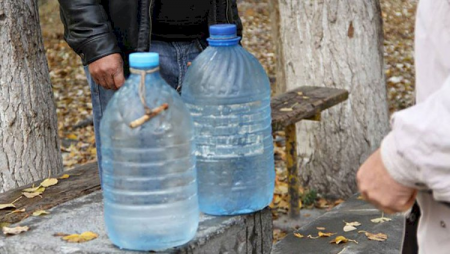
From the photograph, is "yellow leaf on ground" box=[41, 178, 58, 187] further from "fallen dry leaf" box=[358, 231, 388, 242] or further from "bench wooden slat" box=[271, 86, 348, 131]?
"fallen dry leaf" box=[358, 231, 388, 242]

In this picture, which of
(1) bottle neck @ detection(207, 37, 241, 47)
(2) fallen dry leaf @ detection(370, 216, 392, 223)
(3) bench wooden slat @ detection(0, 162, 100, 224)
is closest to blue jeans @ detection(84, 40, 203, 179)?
(3) bench wooden slat @ detection(0, 162, 100, 224)

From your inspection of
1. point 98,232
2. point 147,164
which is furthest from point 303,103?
point 147,164

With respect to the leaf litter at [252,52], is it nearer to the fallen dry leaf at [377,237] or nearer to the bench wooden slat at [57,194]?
the fallen dry leaf at [377,237]

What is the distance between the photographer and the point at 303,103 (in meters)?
5.49

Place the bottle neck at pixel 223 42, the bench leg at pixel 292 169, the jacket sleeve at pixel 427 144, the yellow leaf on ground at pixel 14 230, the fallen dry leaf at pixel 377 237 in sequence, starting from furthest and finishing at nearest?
the bench leg at pixel 292 169
the fallen dry leaf at pixel 377 237
the bottle neck at pixel 223 42
the yellow leaf on ground at pixel 14 230
the jacket sleeve at pixel 427 144

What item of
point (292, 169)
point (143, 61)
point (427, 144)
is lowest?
point (292, 169)

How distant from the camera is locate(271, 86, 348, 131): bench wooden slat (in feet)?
17.0

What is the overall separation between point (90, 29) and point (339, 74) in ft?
10.5

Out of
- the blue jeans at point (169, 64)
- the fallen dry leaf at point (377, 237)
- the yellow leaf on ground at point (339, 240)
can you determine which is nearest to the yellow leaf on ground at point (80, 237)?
the blue jeans at point (169, 64)

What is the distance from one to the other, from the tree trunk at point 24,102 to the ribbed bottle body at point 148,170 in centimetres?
210

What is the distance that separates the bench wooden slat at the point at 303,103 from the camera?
203 inches

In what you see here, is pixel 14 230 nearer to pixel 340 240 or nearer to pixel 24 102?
pixel 24 102

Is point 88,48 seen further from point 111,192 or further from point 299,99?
point 299,99

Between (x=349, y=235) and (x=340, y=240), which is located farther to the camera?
(x=349, y=235)
